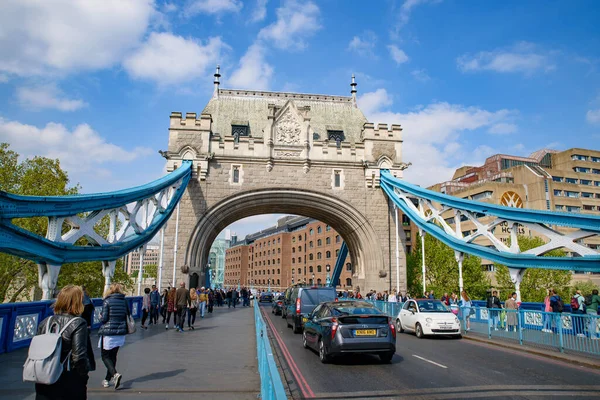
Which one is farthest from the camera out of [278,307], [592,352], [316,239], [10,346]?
[316,239]

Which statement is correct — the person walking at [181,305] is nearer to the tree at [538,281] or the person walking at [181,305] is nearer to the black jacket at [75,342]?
the black jacket at [75,342]

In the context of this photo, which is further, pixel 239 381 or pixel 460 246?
pixel 460 246

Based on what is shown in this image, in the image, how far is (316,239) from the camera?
267 ft

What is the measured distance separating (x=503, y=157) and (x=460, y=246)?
59.9 m

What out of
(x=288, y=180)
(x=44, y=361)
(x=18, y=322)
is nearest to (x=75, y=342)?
(x=44, y=361)

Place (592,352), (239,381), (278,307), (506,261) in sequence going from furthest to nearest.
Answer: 1. (278,307)
2. (506,261)
3. (592,352)
4. (239,381)

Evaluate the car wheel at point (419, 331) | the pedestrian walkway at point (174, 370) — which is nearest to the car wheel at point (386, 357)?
the pedestrian walkway at point (174, 370)

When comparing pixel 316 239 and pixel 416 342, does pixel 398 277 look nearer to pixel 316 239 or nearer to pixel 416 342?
pixel 416 342

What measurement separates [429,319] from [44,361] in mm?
12361

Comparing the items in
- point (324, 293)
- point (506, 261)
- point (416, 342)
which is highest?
point (506, 261)

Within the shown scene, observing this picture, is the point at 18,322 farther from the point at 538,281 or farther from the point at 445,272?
the point at 538,281

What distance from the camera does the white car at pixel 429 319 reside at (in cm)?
1381

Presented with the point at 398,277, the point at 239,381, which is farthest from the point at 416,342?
the point at 398,277

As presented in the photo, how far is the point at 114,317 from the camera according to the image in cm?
701
